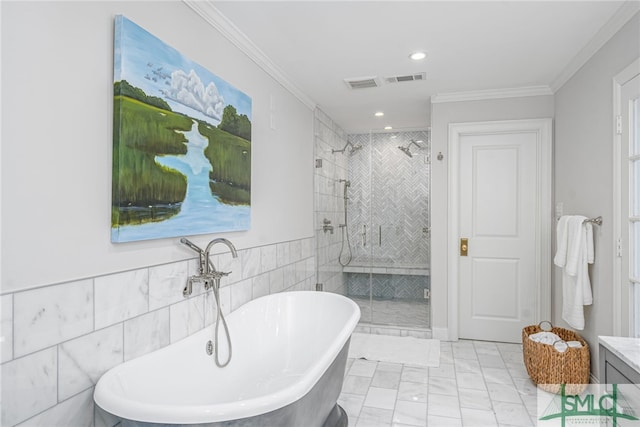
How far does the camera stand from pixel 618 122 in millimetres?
2379

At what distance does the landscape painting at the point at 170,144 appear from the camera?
5.24ft

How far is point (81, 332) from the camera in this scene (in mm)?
1426

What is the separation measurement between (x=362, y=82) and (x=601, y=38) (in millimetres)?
1734

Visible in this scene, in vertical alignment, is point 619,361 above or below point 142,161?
below

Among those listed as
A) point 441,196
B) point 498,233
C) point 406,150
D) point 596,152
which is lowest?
point 498,233

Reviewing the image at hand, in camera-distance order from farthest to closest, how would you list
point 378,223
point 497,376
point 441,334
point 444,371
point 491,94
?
point 378,223, point 441,334, point 491,94, point 444,371, point 497,376

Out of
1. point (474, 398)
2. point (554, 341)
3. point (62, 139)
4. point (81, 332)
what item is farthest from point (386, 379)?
point (62, 139)

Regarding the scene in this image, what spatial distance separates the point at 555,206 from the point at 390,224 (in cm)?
156

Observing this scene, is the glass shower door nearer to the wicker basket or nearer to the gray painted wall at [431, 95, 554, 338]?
the gray painted wall at [431, 95, 554, 338]

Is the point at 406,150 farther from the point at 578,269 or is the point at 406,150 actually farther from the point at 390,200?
the point at 578,269

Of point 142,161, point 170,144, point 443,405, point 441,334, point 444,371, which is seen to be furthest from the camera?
point 441,334

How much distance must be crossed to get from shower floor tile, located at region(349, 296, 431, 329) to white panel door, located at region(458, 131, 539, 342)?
466mm

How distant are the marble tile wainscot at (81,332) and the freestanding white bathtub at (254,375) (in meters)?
0.08

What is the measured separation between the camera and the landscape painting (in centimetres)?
160
